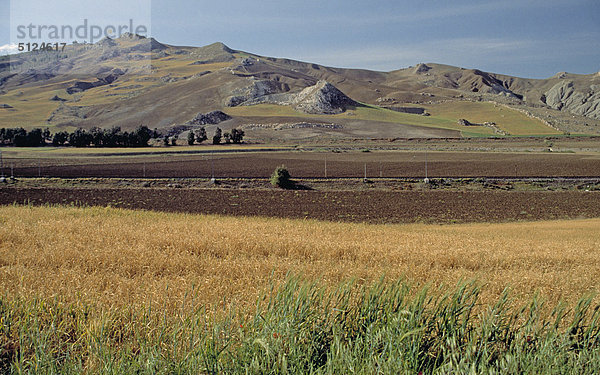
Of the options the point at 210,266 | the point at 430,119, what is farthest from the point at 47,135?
the point at 430,119

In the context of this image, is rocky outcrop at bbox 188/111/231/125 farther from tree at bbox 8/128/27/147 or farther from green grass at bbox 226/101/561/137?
tree at bbox 8/128/27/147

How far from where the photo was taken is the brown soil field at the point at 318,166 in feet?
186

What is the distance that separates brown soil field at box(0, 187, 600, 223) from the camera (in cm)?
3506

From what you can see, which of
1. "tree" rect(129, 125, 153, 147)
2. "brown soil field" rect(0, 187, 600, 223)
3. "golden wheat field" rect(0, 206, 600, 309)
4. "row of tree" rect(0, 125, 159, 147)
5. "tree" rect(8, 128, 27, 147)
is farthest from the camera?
"tree" rect(8, 128, 27, 147)

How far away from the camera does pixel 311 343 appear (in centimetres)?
396

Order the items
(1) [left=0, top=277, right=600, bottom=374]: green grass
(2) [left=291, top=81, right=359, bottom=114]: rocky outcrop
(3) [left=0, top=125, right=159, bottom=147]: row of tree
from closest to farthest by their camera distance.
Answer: (1) [left=0, top=277, right=600, bottom=374]: green grass, (3) [left=0, top=125, right=159, bottom=147]: row of tree, (2) [left=291, top=81, right=359, bottom=114]: rocky outcrop

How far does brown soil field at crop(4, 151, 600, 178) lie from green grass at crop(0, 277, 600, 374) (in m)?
51.1

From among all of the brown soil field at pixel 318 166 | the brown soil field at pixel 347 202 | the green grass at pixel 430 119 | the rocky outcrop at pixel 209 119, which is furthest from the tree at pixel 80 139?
the green grass at pixel 430 119

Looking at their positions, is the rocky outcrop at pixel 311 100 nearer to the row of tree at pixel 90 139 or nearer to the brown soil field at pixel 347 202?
the row of tree at pixel 90 139

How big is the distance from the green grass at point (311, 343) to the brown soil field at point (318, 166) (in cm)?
5107

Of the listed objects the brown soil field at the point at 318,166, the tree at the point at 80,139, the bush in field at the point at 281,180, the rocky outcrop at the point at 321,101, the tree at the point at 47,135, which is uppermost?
the rocky outcrop at the point at 321,101

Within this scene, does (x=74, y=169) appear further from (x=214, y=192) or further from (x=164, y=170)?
(x=214, y=192)

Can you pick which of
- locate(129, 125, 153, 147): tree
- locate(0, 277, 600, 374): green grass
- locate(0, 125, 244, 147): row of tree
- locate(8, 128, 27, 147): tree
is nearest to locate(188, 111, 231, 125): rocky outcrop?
locate(0, 125, 244, 147): row of tree

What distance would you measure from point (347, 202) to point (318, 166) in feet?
Result: 83.4
